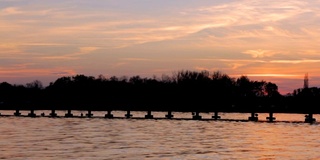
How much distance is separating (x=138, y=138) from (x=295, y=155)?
1956cm

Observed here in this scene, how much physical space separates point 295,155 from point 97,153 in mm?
14201

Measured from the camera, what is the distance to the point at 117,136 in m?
65.1

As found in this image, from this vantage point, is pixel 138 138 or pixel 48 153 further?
pixel 138 138

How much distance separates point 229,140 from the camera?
61188 millimetres


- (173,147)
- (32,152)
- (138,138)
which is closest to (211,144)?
(173,147)

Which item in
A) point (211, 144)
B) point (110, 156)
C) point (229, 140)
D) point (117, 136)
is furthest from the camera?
point (117, 136)

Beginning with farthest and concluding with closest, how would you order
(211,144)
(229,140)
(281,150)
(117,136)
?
(117,136), (229,140), (211,144), (281,150)

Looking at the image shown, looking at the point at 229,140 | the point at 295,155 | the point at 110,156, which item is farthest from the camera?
the point at 229,140

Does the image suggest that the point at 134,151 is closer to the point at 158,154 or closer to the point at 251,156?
the point at 158,154

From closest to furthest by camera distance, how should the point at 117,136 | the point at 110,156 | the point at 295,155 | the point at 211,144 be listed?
the point at 110,156
the point at 295,155
the point at 211,144
the point at 117,136

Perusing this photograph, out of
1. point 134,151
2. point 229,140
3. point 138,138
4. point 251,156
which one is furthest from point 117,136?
point 251,156

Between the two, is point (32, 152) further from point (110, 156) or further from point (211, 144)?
point (211, 144)

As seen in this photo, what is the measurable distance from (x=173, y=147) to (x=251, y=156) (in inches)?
332

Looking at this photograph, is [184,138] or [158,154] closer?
[158,154]
